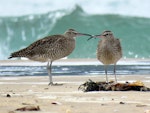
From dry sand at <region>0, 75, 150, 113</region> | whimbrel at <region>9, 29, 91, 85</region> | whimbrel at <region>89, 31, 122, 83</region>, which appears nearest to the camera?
dry sand at <region>0, 75, 150, 113</region>

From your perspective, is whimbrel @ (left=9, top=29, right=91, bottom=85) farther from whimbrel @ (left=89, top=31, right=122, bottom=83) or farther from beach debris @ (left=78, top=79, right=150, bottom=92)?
beach debris @ (left=78, top=79, right=150, bottom=92)

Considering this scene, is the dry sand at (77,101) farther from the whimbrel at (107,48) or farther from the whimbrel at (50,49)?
the whimbrel at (50,49)

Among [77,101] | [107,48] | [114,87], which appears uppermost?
[107,48]

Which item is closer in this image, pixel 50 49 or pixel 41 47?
pixel 50 49

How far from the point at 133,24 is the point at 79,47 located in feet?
30.2

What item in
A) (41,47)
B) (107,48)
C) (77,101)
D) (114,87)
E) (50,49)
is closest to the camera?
(77,101)

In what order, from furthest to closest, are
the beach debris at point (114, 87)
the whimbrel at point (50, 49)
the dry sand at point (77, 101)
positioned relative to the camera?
the whimbrel at point (50, 49) → the beach debris at point (114, 87) → the dry sand at point (77, 101)

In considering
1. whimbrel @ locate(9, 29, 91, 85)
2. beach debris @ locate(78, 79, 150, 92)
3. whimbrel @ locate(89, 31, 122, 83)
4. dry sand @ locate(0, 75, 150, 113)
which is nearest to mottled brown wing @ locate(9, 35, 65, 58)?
whimbrel @ locate(9, 29, 91, 85)

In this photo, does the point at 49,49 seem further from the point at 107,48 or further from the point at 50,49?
the point at 107,48

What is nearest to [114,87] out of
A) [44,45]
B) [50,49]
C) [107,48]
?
[107,48]

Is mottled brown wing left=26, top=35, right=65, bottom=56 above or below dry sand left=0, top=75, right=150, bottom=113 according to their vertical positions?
above

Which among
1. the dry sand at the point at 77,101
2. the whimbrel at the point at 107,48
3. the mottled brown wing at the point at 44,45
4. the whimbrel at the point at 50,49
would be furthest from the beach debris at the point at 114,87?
the mottled brown wing at the point at 44,45

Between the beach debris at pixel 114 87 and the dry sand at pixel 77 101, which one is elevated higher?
the beach debris at pixel 114 87

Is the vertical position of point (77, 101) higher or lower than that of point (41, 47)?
lower
